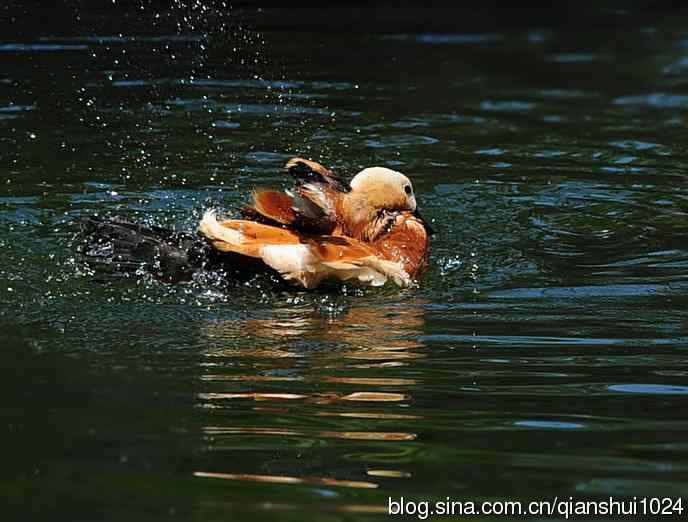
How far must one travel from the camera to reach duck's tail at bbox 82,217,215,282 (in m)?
6.40

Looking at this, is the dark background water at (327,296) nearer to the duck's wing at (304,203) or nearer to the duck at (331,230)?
the duck at (331,230)

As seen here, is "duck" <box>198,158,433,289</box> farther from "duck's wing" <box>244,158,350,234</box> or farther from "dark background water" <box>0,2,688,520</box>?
"dark background water" <box>0,2,688,520</box>

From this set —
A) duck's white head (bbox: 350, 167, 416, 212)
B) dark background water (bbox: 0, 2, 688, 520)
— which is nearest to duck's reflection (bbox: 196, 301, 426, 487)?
dark background water (bbox: 0, 2, 688, 520)

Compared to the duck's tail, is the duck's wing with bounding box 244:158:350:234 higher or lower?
higher

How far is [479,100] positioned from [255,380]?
7862mm

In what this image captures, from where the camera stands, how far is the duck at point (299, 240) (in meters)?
6.19

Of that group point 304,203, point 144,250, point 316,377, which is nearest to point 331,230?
point 304,203

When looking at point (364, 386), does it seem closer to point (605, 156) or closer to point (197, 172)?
point (197, 172)

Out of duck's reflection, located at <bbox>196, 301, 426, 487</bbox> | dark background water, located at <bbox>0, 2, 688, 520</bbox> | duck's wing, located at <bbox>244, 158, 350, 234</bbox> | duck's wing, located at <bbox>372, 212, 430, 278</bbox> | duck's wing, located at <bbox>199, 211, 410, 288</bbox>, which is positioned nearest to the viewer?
dark background water, located at <bbox>0, 2, 688, 520</bbox>

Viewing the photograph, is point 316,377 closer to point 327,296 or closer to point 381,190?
point 327,296

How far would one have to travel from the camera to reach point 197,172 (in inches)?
355

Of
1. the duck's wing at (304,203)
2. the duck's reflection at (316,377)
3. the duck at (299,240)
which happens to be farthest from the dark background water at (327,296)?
the duck's wing at (304,203)

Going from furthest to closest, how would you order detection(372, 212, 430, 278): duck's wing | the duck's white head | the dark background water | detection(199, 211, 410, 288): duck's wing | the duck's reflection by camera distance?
1. the duck's white head
2. detection(372, 212, 430, 278): duck's wing
3. detection(199, 211, 410, 288): duck's wing
4. the duck's reflection
5. the dark background water

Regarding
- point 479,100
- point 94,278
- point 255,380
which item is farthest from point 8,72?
point 255,380
